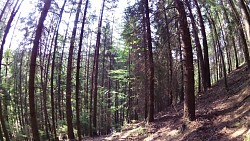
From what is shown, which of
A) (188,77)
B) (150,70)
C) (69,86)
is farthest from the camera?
(69,86)

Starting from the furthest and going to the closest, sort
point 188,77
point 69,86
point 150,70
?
1. point 69,86
2. point 150,70
3. point 188,77

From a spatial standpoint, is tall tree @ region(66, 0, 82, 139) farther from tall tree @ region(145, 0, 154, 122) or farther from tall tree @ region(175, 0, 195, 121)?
tall tree @ region(175, 0, 195, 121)

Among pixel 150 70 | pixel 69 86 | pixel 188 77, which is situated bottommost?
pixel 69 86

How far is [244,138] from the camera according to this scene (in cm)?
757

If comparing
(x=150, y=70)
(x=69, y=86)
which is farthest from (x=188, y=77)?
(x=69, y=86)

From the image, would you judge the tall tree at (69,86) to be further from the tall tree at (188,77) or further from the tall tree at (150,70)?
the tall tree at (188,77)

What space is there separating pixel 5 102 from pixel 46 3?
16.8m

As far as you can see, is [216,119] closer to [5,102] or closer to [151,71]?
[151,71]

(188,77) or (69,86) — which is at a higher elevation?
(188,77)

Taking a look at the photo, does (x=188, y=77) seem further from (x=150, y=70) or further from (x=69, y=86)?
(x=69, y=86)

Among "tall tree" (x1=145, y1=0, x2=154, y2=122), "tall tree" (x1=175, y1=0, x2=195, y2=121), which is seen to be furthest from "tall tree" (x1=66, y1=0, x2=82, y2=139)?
"tall tree" (x1=175, y1=0, x2=195, y2=121)

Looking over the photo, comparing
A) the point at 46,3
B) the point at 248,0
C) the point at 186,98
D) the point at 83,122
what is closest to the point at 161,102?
the point at 83,122

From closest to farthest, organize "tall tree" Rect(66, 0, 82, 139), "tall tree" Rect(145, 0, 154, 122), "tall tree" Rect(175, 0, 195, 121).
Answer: "tall tree" Rect(175, 0, 195, 121) < "tall tree" Rect(145, 0, 154, 122) < "tall tree" Rect(66, 0, 82, 139)

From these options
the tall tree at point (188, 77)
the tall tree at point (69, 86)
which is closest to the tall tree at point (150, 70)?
the tall tree at point (69, 86)
